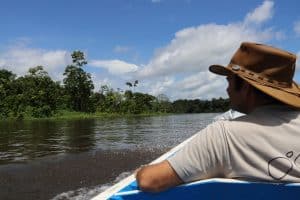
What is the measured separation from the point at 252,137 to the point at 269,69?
0.30 m

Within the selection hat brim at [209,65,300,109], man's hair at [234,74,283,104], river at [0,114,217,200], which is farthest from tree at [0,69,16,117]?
hat brim at [209,65,300,109]

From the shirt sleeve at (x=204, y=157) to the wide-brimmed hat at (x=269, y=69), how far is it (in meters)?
0.24

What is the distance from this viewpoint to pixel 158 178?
1892 mm

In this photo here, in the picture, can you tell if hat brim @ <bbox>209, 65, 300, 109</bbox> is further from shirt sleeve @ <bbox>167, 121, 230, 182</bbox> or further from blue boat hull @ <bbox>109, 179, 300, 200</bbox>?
blue boat hull @ <bbox>109, 179, 300, 200</bbox>

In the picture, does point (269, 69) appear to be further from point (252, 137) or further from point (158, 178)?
point (158, 178)

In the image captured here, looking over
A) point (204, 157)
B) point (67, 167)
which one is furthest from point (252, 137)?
point (67, 167)

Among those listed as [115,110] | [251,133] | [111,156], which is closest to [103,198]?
[251,133]

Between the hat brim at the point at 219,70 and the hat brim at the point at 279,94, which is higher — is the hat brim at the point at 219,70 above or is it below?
above

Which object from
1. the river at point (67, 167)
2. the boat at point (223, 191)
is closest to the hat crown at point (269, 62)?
the boat at point (223, 191)

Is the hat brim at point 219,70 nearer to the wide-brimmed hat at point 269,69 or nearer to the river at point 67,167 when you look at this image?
the wide-brimmed hat at point 269,69

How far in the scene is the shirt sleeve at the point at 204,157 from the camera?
181 cm

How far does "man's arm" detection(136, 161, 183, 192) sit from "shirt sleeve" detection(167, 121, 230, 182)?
0.02m

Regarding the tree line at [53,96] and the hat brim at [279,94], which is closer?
the hat brim at [279,94]

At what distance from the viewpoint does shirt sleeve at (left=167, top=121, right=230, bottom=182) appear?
1.81 metres
